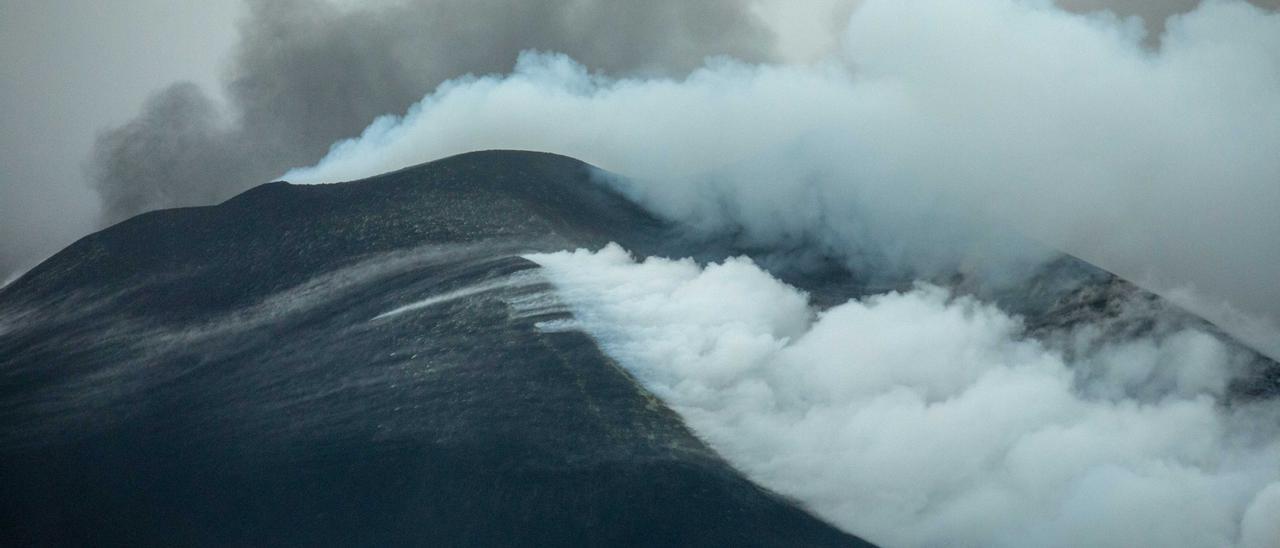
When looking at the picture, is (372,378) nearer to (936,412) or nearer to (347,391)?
(347,391)

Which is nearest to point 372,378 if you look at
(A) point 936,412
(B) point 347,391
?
(B) point 347,391

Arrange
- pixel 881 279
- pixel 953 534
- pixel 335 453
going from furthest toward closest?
pixel 881 279 → pixel 335 453 → pixel 953 534

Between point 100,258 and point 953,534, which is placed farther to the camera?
point 100,258

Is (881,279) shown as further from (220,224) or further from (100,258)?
(100,258)

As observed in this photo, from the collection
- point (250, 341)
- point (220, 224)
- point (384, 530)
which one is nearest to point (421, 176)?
point (220, 224)
